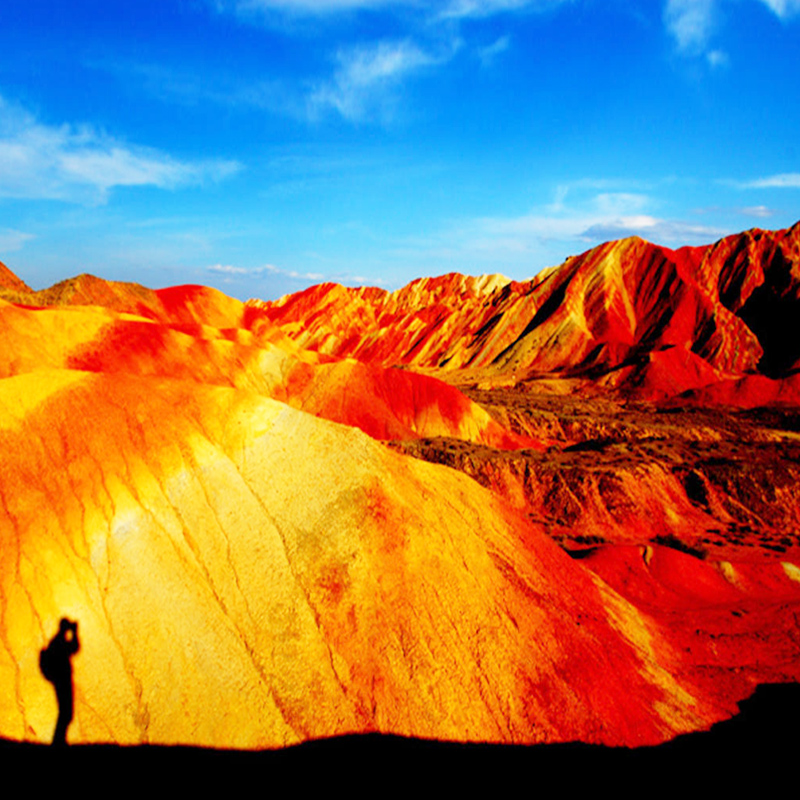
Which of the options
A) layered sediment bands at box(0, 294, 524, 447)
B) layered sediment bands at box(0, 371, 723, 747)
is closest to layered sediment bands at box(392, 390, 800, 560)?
layered sediment bands at box(0, 294, 524, 447)

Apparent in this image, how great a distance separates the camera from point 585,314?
9181cm

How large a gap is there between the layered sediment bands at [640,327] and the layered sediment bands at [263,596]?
61015 millimetres

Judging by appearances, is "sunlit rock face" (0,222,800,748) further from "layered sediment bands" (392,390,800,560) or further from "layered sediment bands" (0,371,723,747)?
"layered sediment bands" (392,390,800,560)

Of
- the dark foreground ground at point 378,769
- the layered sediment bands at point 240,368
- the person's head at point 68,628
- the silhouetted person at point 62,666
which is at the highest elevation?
the layered sediment bands at point 240,368

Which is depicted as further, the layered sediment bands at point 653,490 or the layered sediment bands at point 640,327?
the layered sediment bands at point 640,327

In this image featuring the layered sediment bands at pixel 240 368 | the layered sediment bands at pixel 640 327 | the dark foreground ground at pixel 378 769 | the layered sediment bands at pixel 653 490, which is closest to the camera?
the dark foreground ground at pixel 378 769

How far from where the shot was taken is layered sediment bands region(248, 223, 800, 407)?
7369 centimetres

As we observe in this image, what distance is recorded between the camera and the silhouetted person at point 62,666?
34.2ft

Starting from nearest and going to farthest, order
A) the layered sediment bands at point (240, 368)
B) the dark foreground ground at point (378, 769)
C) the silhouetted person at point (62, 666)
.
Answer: the dark foreground ground at point (378, 769)
the silhouetted person at point (62, 666)
the layered sediment bands at point (240, 368)

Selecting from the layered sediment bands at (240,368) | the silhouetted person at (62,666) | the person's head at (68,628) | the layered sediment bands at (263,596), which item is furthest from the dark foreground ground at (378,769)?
the layered sediment bands at (240,368)

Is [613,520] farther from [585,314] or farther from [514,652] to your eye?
[585,314]

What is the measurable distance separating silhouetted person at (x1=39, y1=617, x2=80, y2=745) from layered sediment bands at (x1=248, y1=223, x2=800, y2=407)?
2686 inches

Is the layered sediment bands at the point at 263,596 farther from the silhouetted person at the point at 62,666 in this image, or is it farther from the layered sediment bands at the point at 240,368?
the layered sediment bands at the point at 240,368

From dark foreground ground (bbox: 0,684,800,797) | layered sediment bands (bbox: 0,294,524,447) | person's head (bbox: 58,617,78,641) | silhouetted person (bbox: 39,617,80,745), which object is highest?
layered sediment bands (bbox: 0,294,524,447)
